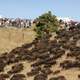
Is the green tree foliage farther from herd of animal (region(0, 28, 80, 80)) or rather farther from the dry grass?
herd of animal (region(0, 28, 80, 80))

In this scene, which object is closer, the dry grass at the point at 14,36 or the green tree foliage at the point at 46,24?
the green tree foliage at the point at 46,24

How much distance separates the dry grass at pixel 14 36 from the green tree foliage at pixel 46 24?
1795cm

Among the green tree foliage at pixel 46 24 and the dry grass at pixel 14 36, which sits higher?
the green tree foliage at pixel 46 24

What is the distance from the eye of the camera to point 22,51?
4578cm

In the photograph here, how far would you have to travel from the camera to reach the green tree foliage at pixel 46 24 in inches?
3307

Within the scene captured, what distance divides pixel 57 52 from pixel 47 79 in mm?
8835

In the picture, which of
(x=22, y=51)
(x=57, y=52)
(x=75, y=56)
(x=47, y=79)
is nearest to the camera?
(x=47, y=79)

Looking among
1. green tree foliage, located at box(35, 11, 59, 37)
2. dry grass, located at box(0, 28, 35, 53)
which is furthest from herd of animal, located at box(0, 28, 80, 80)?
dry grass, located at box(0, 28, 35, 53)

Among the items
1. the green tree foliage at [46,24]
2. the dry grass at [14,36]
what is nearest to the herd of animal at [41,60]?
the green tree foliage at [46,24]

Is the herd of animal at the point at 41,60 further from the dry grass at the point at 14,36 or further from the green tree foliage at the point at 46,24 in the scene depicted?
the dry grass at the point at 14,36

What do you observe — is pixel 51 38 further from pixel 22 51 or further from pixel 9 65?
pixel 9 65

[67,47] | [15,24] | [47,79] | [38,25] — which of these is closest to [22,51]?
[67,47]

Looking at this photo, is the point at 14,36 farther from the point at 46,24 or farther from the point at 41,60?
the point at 41,60

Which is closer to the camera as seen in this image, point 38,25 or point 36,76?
point 36,76
